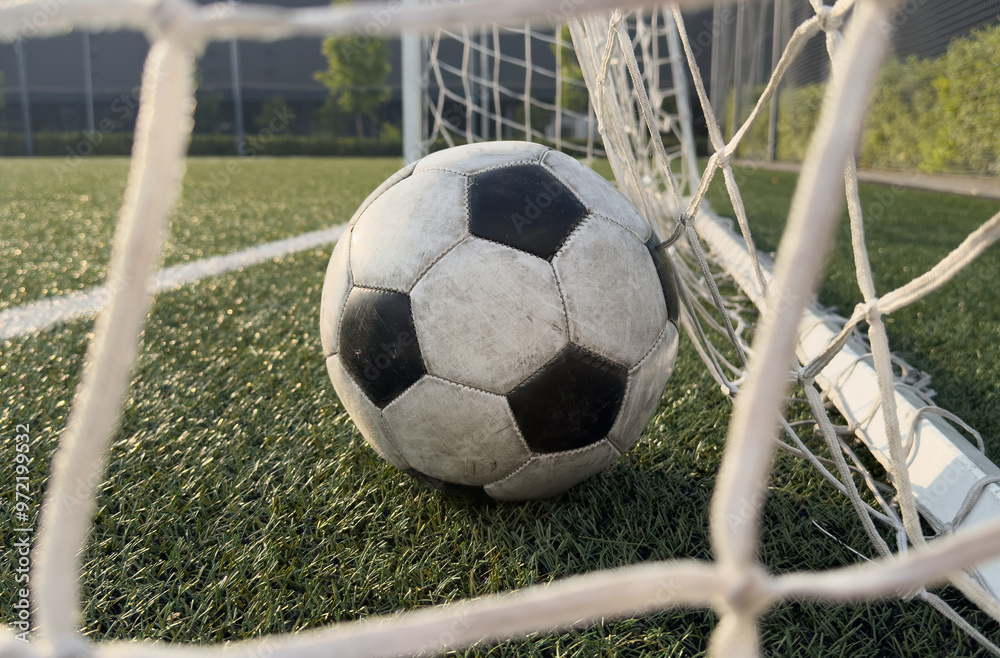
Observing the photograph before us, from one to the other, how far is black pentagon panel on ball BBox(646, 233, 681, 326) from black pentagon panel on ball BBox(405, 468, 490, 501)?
55 centimetres

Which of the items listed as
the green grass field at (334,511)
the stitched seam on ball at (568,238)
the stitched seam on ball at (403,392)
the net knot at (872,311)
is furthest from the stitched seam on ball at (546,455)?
the net knot at (872,311)

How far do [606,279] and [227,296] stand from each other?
2.52 m

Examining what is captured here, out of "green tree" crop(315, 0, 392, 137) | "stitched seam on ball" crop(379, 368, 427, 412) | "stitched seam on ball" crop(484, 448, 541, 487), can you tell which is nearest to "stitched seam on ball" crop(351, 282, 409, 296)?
"stitched seam on ball" crop(379, 368, 427, 412)

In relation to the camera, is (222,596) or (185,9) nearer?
(185,9)

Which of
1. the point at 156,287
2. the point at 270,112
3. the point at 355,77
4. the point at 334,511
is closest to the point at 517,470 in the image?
the point at 334,511

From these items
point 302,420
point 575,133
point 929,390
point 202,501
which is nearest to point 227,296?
point 302,420

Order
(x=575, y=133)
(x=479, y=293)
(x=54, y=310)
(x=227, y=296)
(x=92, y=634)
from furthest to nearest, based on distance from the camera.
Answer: (x=575, y=133)
(x=227, y=296)
(x=54, y=310)
(x=479, y=293)
(x=92, y=634)

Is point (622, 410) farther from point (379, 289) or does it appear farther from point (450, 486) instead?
point (379, 289)

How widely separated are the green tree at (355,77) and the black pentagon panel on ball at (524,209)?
29142mm

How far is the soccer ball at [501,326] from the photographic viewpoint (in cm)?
143

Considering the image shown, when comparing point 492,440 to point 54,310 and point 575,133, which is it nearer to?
point 54,310

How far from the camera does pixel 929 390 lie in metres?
2.27

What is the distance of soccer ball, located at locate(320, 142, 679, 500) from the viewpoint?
1428 mm

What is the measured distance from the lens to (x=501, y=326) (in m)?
1.41
